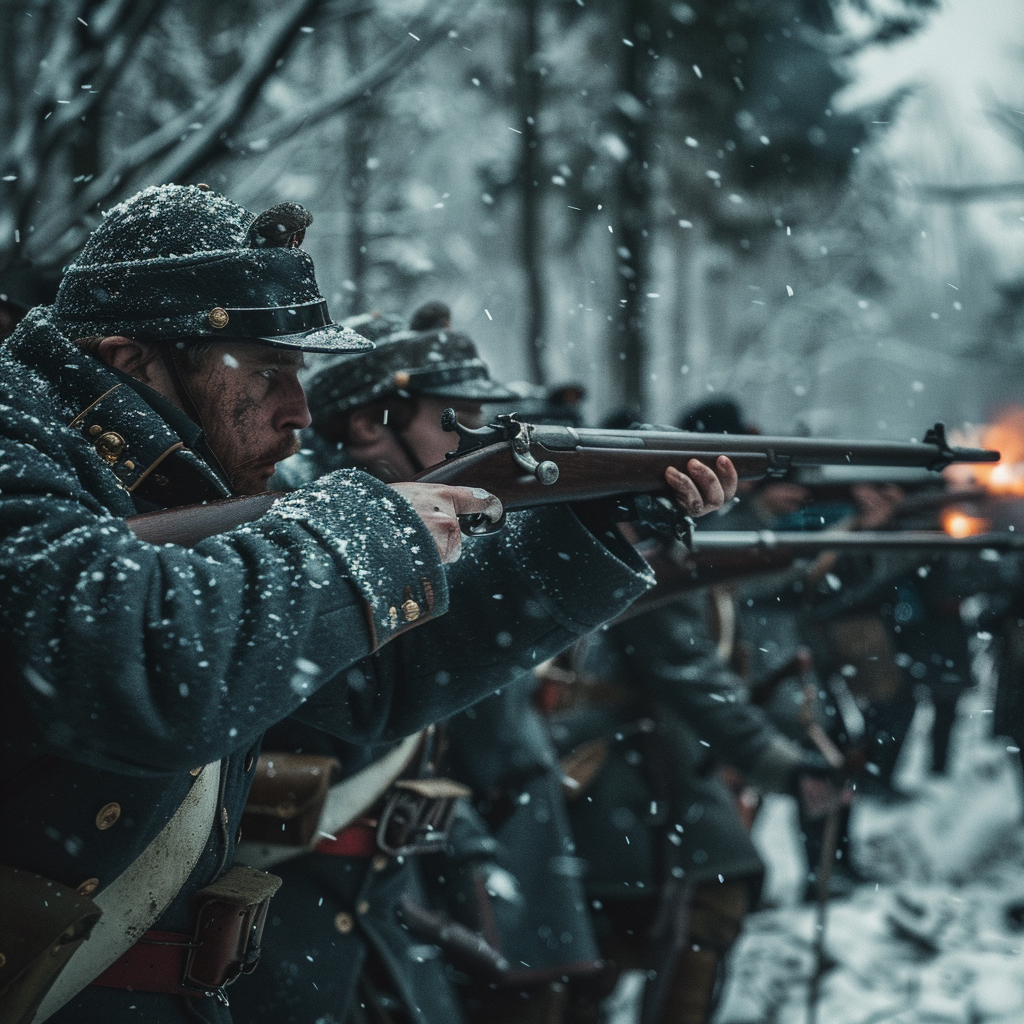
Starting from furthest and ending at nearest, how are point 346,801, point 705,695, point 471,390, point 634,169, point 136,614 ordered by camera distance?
point 634,169 < point 705,695 < point 471,390 < point 346,801 < point 136,614

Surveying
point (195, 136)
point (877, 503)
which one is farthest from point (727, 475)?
point (877, 503)

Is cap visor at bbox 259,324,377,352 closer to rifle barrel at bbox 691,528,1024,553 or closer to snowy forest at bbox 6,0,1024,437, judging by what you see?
rifle barrel at bbox 691,528,1024,553

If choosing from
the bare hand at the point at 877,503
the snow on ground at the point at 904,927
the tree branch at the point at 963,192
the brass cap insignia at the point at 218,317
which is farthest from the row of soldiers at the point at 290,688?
the tree branch at the point at 963,192

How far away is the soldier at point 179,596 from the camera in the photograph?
54.6 inches

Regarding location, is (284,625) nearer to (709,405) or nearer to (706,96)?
(709,405)

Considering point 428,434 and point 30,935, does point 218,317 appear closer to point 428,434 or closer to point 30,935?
point 30,935

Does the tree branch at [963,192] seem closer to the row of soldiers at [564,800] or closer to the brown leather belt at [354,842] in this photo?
the row of soldiers at [564,800]

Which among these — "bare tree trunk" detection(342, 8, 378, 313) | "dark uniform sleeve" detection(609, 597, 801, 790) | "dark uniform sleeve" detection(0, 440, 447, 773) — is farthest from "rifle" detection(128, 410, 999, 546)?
"bare tree trunk" detection(342, 8, 378, 313)

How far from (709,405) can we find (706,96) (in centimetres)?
618

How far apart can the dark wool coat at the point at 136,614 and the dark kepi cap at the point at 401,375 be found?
4.89 ft

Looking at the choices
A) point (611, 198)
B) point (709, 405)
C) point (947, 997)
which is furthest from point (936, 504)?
point (611, 198)

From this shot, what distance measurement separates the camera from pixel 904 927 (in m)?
5.46

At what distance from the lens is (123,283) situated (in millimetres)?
1829

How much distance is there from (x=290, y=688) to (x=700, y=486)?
45.9 inches
